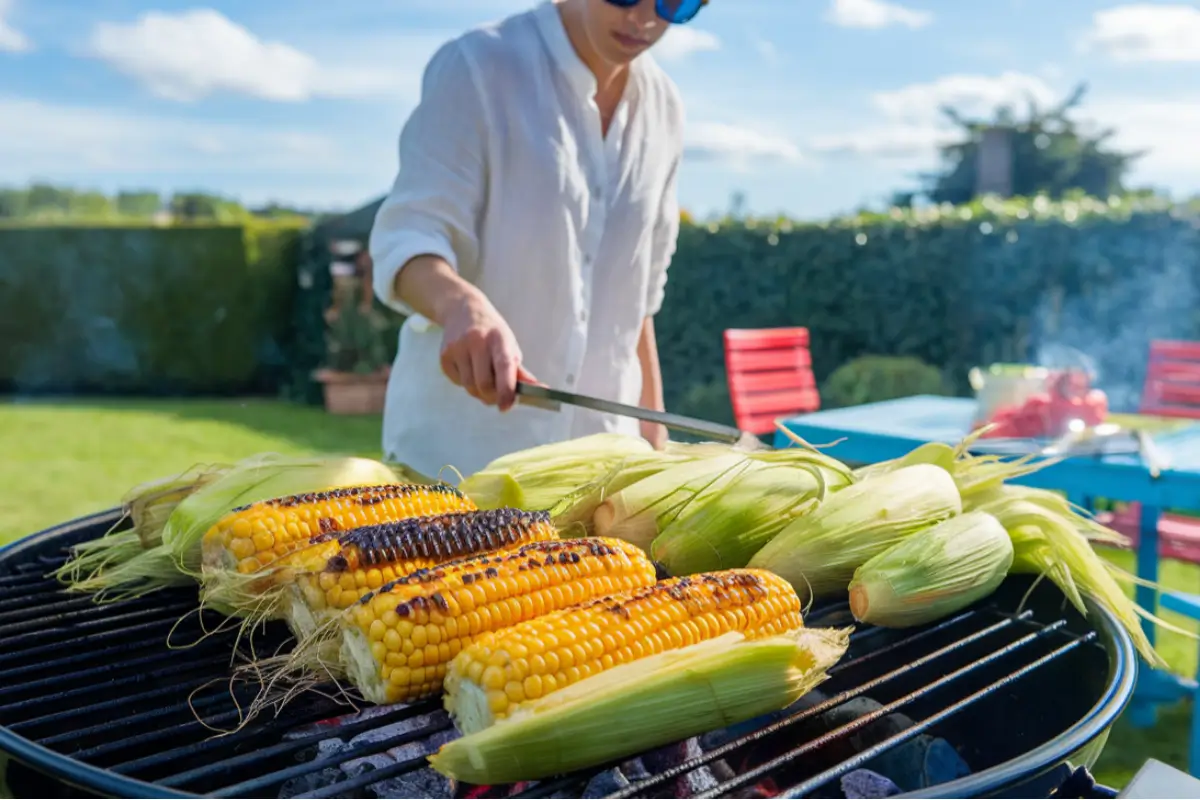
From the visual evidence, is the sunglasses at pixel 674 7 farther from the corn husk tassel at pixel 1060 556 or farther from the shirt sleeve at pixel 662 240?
the corn husk tassel at pixel 1060 556

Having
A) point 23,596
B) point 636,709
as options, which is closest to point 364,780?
point 636,709

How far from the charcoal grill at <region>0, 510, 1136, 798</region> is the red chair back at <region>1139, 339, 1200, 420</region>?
4.75 m

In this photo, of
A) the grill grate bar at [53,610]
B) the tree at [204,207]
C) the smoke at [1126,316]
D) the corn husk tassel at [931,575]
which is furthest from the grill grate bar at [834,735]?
the tree at [204,207]

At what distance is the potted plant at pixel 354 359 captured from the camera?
13398mm

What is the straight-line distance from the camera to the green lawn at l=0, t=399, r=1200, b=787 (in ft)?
14.1

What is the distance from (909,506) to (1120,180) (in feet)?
91.1

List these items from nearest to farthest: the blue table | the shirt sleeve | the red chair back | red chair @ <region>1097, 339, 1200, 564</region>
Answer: the shirt sleeve < the blue table < red chair @ <region>1097, 339, 1200, 564</region> < the red chair back

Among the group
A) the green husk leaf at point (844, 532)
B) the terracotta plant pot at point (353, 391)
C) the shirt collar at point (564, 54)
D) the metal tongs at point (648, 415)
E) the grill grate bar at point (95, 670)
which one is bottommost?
the terracotta plant pot at point (353, 391)

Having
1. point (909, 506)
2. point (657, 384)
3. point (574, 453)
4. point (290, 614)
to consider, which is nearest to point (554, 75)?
point (657, 384)

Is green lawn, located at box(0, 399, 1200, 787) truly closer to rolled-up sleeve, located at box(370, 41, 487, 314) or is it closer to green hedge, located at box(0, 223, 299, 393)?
green hedge, located at box(0, 223, 299, 393)

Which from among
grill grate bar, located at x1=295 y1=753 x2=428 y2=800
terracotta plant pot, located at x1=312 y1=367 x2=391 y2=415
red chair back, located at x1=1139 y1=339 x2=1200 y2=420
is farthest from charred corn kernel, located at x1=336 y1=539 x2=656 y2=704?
terracotta plant pot, located at x1=312 y1=367 x2=391 y2=415

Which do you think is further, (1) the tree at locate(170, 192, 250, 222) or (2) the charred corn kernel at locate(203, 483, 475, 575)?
(1) the tree at locate(170, 192, 250, 222)

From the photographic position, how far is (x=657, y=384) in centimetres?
331

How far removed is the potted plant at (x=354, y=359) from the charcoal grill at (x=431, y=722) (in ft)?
38.0
